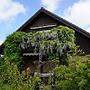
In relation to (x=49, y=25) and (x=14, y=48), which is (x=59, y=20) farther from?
(x=14, y=48)

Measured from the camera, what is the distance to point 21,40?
2586cm

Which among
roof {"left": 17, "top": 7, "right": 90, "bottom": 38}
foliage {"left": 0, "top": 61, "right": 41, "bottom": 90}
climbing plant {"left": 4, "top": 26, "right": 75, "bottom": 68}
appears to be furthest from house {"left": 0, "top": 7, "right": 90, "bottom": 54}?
foliage {"left": 0, "top": 61, "right": 41, "bottom": 90}

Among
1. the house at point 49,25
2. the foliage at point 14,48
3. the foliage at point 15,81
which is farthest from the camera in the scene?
the foliage at point 14,48

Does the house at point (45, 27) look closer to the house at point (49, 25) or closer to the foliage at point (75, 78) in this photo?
the house at point (49, 25)

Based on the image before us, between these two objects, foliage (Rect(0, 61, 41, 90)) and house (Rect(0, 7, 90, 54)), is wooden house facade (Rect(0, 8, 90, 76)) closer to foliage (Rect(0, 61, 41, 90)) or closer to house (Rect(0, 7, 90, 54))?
house (Rect(0, 7, 90, 54))

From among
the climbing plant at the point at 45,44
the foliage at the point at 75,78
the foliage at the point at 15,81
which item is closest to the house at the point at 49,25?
the climbing plant at the point at 45,44

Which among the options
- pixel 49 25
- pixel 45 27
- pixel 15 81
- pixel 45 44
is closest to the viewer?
pixel 15 81

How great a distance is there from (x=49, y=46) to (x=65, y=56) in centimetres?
282

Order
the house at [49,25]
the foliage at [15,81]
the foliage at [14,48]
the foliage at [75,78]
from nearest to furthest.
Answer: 1. the foliage at [75,78]
2. the foliage at [15,81]
3. the house at [49,25]
4. the foliage at [14,48]

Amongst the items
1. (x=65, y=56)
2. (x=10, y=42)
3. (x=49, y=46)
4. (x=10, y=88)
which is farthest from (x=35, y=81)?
(x=10, y=42)

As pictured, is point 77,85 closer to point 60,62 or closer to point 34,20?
point 60,62

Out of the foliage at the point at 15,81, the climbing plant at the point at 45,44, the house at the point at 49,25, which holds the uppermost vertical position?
the house at the point at 49,25

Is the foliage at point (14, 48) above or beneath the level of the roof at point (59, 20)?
beneath

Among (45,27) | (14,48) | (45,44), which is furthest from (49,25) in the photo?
(45,44)
